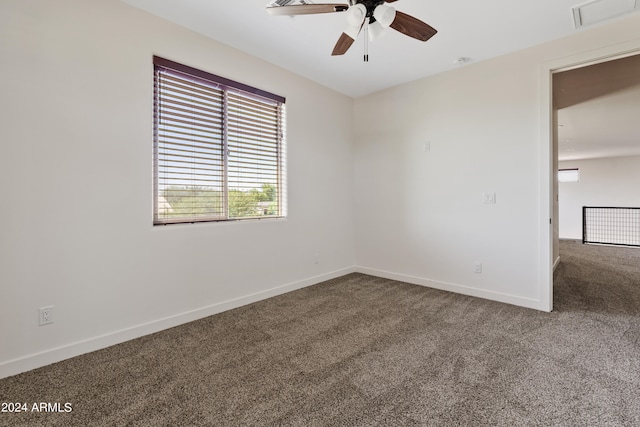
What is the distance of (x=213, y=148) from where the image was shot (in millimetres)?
2857

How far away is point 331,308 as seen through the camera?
2.98 metres

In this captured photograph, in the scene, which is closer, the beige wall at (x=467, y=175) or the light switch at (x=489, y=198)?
the beige wall at (x=467, y=175)

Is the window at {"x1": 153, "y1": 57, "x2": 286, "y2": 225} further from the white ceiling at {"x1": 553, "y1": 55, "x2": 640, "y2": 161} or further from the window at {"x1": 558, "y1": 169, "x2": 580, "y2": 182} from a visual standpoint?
the window at {"x1": 558, "y1": 169, "x2": 580, "y2": 182}

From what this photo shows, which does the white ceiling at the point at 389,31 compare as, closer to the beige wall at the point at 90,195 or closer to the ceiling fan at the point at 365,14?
the beige wall at the point at 90,195

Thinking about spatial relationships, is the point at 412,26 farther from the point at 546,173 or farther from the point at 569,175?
the point at 569,175

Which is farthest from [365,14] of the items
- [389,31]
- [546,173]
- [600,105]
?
[600,105]

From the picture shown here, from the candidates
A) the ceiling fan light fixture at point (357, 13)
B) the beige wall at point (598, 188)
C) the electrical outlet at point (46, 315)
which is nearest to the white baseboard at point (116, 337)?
the electrical outlet at point (46, 315)

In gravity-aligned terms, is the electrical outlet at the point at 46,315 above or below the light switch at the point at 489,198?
below

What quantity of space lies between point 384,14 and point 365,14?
111mm

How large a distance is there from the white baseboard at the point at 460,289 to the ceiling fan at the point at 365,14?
104 inches

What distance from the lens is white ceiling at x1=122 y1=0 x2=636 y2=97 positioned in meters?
2.29

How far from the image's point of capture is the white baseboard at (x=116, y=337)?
188 centimetres

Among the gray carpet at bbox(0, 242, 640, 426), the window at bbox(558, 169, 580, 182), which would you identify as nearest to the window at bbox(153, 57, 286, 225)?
the gray carpet at bbox(0, 242, 640, 426)

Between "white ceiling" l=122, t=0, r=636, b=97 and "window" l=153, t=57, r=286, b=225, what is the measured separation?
16.0 inches
